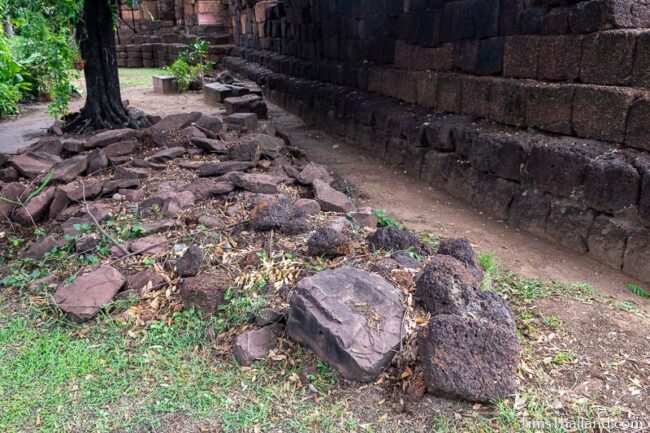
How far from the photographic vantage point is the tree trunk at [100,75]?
23.7 feet

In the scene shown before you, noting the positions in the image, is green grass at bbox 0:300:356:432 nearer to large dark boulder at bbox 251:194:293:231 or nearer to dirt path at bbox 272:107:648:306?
large dark boulder at bbox 251:194:293:231

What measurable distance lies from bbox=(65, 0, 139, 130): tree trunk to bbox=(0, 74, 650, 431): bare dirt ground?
374 cm

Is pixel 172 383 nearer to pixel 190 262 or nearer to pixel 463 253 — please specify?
pixel 190 262

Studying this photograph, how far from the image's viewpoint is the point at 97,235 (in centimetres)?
387

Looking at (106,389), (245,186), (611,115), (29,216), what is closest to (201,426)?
(106,389)

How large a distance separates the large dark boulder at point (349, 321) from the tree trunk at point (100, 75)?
5576 millimetres

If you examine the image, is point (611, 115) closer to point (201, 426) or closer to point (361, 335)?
point (361, 335)

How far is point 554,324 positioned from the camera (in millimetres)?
3027

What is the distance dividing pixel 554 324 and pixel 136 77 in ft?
54.9

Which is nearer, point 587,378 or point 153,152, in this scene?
point 587,378

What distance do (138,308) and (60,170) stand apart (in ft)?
8.59

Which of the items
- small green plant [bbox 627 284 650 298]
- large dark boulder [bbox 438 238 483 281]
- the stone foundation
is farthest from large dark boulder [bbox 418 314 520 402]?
the stone foundation

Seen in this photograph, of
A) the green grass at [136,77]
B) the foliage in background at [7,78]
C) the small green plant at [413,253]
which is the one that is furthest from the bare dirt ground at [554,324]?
the green grass at [136,77]

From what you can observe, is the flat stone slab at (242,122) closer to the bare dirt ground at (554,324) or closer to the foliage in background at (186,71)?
the bare dirt ground at (554,324)
